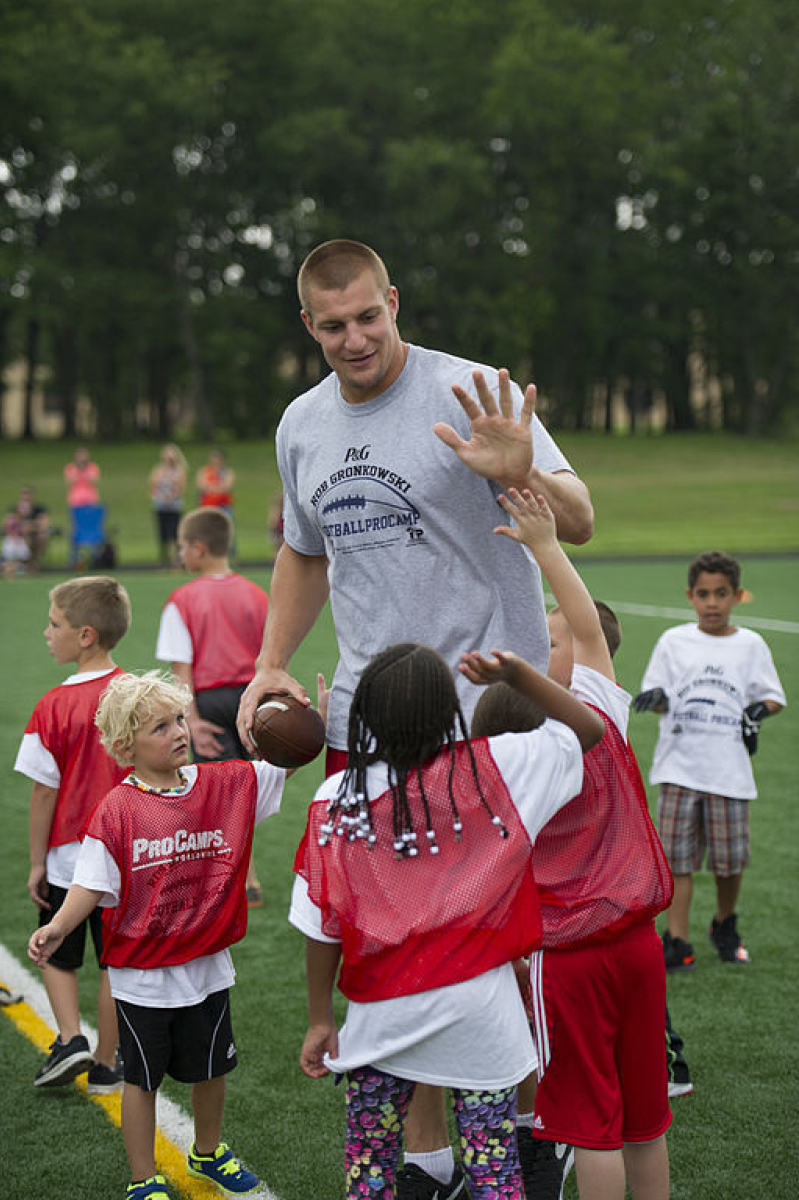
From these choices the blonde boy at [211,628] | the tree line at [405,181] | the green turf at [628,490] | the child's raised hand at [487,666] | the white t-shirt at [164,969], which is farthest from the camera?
the tree line at [405,181]

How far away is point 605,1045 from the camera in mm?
3414

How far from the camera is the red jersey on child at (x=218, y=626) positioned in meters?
6.96

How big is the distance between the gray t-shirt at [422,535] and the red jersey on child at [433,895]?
503 millimetres

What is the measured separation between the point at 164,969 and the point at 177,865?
322mm

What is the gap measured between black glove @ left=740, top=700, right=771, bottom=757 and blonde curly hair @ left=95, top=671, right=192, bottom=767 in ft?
9.62

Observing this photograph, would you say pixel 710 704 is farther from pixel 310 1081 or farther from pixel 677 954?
pixel 310 1081

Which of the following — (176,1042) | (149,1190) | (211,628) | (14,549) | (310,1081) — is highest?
(14,549)

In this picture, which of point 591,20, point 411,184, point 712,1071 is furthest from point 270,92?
→ point 712,1071

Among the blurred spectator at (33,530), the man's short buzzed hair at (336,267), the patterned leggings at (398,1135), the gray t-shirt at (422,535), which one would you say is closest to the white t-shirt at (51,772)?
the gray t-shirt at (422,535)

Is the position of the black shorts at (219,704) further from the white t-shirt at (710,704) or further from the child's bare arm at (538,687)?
the child's bare arm at (538,687)

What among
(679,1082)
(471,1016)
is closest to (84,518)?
(679,1082)

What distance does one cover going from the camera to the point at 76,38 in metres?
57.9

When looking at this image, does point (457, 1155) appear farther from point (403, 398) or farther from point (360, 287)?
point (360, 287)

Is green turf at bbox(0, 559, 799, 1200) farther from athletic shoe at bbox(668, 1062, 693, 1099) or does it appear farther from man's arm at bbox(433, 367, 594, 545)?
man's arm at bbox(433, 367, 594, 545)
